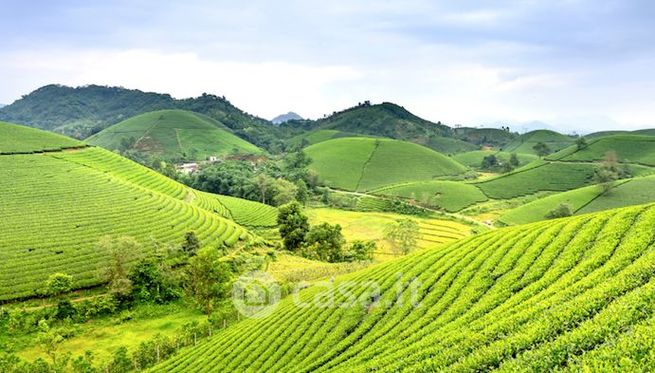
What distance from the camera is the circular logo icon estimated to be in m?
42.4

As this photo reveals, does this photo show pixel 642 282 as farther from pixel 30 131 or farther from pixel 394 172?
pixel 394 172

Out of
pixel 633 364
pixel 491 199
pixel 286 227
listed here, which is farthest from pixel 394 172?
pixel 633 364

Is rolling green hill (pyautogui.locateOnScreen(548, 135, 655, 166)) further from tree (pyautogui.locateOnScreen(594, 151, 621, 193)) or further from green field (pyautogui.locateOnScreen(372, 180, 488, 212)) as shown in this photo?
green field (pyautogui.locateOnScreen(372, 180, 488, 212))

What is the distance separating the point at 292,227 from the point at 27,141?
6595 centimetres

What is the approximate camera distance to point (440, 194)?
120 meters

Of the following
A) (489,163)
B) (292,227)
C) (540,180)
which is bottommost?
(292,227)

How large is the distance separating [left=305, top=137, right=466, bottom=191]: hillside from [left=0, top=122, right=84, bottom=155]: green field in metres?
81.9

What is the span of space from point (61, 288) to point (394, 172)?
127 meters

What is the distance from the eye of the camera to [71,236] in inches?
2132

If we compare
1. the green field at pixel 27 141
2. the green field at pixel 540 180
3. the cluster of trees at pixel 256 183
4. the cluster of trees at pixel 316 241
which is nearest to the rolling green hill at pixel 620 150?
the green field at pixel 540 180

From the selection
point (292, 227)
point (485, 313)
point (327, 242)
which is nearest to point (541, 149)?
point (327, 242)

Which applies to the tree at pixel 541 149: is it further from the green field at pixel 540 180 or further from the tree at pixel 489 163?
the green field at pixel 540 180

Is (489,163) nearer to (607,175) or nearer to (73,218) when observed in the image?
(607,175)

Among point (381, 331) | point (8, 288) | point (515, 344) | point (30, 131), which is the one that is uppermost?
point (30, 131)
